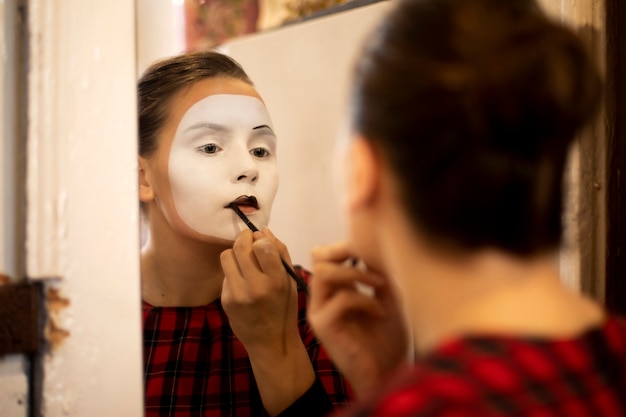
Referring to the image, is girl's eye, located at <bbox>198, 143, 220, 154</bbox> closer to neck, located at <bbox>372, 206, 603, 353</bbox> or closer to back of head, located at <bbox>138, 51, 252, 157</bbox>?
back of head, located at <bbox>138, 51, 252, 157</bbox>

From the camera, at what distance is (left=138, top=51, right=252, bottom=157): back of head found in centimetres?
81

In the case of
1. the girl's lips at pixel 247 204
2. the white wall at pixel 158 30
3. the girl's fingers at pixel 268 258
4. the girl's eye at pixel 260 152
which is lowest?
the girl's fingers at pixel 268 258

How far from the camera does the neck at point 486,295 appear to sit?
44cm

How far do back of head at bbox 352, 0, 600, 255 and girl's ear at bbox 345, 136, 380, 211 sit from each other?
25mm

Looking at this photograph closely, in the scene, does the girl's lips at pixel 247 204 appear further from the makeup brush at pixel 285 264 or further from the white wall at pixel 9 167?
the white wall at pixel 9 167

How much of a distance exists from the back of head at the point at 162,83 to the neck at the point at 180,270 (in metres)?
0.12

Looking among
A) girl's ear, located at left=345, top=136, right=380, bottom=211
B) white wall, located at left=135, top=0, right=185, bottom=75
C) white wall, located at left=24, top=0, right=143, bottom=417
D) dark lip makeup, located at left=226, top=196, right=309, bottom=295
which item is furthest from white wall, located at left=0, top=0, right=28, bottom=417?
girl's ear, located at left=345, top=136, right=380, bottom=211

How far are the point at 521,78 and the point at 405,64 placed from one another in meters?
0.08

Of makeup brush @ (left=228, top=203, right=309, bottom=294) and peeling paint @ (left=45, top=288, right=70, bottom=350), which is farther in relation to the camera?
makeup brush @ (left=228, top=203, right=309, bottom=294)

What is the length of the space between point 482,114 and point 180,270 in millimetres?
530

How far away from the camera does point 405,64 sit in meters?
0.44

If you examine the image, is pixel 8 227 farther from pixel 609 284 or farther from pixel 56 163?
pixel 609 284

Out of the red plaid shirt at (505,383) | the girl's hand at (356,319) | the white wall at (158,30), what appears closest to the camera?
the red plaid shirt at (505,383)

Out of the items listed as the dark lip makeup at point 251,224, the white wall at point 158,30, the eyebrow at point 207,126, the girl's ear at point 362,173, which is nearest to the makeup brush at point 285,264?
the dark lip makeup at point 251,224
